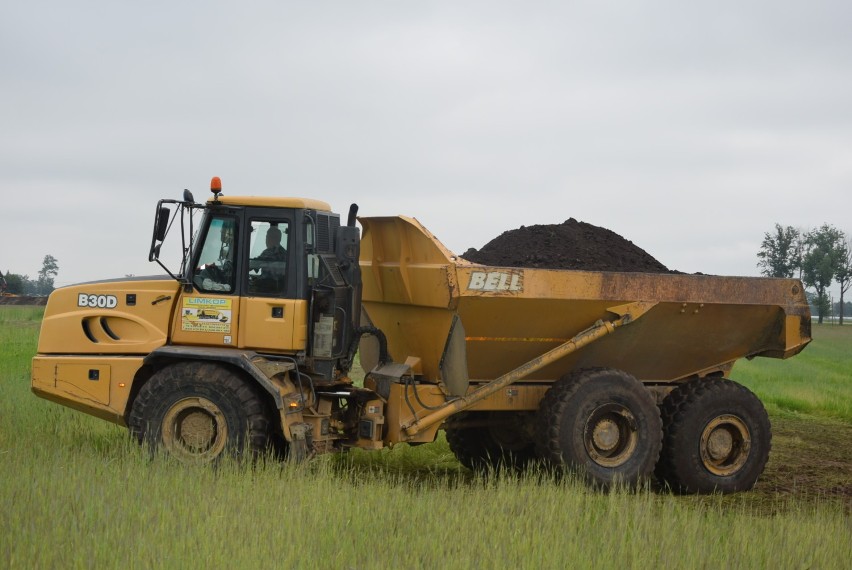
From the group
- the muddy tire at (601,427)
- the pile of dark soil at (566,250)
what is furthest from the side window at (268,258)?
the muddy tire at (601,427)

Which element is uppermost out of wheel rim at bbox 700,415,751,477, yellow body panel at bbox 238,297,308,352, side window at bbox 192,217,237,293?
side window at bbox 192,217,237,293

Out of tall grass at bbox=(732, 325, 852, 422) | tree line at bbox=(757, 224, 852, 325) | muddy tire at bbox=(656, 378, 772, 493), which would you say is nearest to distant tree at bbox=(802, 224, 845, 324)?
tree line at bbox=(757, 224, 852, 325)

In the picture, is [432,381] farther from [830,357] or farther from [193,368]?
[830,357]

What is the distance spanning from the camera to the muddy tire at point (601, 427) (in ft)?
29.9

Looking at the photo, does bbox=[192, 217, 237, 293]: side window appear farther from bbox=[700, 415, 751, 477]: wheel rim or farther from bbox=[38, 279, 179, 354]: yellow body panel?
bbox=[700, 415, 751, 477]: wheel rim

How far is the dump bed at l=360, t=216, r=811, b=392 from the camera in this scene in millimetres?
8953

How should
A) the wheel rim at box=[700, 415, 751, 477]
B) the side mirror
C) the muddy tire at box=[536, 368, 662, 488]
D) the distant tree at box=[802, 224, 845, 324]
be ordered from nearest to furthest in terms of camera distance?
the side mirror
the muddy tire at box=[536, 368, 662, 488]
the wheel rim at box=[700, 415, 751, 477]
the distant tree at box=[802, 224, 845, 324]

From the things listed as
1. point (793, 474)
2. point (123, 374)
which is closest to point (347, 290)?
→ point (123, 374)

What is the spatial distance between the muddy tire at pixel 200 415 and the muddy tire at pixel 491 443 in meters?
2.53

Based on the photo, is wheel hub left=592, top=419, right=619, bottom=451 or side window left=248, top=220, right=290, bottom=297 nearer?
side window left=248, top=220, right=290, bottom=297

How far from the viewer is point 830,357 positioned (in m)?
34.4

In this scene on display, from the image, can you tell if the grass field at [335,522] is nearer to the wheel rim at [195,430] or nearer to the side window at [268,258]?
the wheel rim at [195,430]

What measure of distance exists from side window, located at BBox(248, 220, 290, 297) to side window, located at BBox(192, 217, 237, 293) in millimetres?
188

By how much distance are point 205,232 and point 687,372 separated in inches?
212
